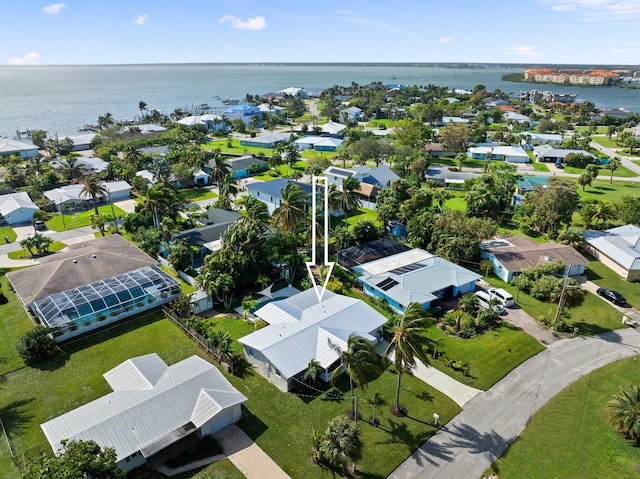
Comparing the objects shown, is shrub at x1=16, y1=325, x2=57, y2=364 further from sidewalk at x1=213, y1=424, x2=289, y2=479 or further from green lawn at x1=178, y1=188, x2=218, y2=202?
green lawn at x1=178, y1=188, x2=218, y2=202

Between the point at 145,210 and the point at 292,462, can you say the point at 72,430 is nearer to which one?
the point at 292,462

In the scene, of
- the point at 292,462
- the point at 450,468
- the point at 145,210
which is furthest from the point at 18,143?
the point at 450,468

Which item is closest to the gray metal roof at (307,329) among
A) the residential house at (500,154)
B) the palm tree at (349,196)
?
the palm tree at (349,196)

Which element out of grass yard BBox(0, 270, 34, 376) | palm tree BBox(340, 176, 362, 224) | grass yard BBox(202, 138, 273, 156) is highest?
palm tree BBox(340, 176, 362, 224)

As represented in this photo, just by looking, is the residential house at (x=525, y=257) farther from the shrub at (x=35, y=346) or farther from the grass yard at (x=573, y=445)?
the shrub at (x=35, y=346)

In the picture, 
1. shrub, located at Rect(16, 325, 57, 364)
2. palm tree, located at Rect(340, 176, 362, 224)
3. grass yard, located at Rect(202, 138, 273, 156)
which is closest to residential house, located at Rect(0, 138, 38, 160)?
grass yard, located at Rect(202, 138, 273, 156)

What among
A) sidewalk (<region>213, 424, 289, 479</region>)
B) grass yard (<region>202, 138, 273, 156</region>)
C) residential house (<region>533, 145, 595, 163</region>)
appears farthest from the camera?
grass yard (<region>202, 138, 273, 156</region>)
